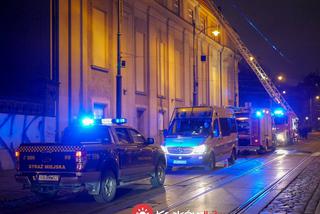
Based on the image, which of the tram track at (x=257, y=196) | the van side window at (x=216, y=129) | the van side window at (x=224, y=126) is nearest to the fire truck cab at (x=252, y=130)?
the van side window at (x=224, y=126)

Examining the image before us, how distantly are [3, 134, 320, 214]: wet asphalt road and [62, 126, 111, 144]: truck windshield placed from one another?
1.51 m

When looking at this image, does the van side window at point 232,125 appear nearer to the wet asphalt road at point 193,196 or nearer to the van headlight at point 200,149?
the van headlight at point 200,149

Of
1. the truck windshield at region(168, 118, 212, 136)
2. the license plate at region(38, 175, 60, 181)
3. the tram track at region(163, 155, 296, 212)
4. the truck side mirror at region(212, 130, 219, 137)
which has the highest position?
the truck windshield at region(168, 118, 212, 136)

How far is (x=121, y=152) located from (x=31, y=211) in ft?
9.02

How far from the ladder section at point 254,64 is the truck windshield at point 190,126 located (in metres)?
27.8

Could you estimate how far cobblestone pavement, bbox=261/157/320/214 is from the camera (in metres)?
11.2

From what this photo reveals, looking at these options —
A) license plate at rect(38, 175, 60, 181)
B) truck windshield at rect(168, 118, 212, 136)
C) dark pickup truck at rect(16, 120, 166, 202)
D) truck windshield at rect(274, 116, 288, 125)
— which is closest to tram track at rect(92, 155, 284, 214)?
dark pickup truck at rect(16, 120, 166, 202)

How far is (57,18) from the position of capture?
24797mm

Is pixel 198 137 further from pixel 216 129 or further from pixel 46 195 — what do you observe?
pixel 46 195

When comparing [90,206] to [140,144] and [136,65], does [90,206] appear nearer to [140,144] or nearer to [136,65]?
[140,144]

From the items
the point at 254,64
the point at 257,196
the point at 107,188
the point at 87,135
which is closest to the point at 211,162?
the point at 257,196

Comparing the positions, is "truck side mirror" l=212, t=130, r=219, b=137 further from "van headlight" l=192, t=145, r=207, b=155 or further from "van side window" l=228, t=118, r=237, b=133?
"van side window" l=228, t=118, r=237, b=133

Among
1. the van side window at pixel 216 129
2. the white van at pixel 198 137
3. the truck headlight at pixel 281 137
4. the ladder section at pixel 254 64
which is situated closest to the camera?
the white van at pixel 198 137

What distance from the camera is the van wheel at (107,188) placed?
12.6m
